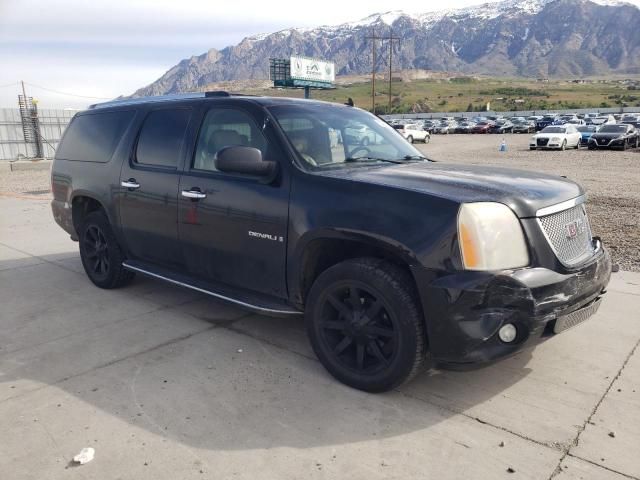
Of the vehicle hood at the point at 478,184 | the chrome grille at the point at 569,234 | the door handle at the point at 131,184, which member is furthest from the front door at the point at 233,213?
the chrome grille at the point at 569,234

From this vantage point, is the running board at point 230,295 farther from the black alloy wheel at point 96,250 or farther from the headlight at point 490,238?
the headlight at point 490,238

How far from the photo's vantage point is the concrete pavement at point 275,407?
9.48 feet

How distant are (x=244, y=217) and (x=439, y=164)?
64.2 inches

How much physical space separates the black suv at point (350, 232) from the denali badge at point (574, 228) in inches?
0.7

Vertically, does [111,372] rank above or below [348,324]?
below

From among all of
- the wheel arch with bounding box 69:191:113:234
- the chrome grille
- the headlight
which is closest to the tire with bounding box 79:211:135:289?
the wheel arch with bounding box 69:191:113:234

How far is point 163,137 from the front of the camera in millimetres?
4852

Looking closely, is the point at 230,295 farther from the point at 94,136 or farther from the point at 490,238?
the point at 94,136

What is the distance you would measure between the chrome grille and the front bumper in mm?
188

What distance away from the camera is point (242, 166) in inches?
→ 150

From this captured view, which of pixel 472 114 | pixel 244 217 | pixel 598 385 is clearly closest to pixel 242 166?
pixel 244 217

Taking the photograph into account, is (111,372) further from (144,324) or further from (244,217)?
(244,217)

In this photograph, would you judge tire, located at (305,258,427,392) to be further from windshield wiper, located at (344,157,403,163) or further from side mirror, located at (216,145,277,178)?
windshield wiper, located at (344,157,403,163)

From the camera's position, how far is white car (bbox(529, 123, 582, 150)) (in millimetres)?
29484
